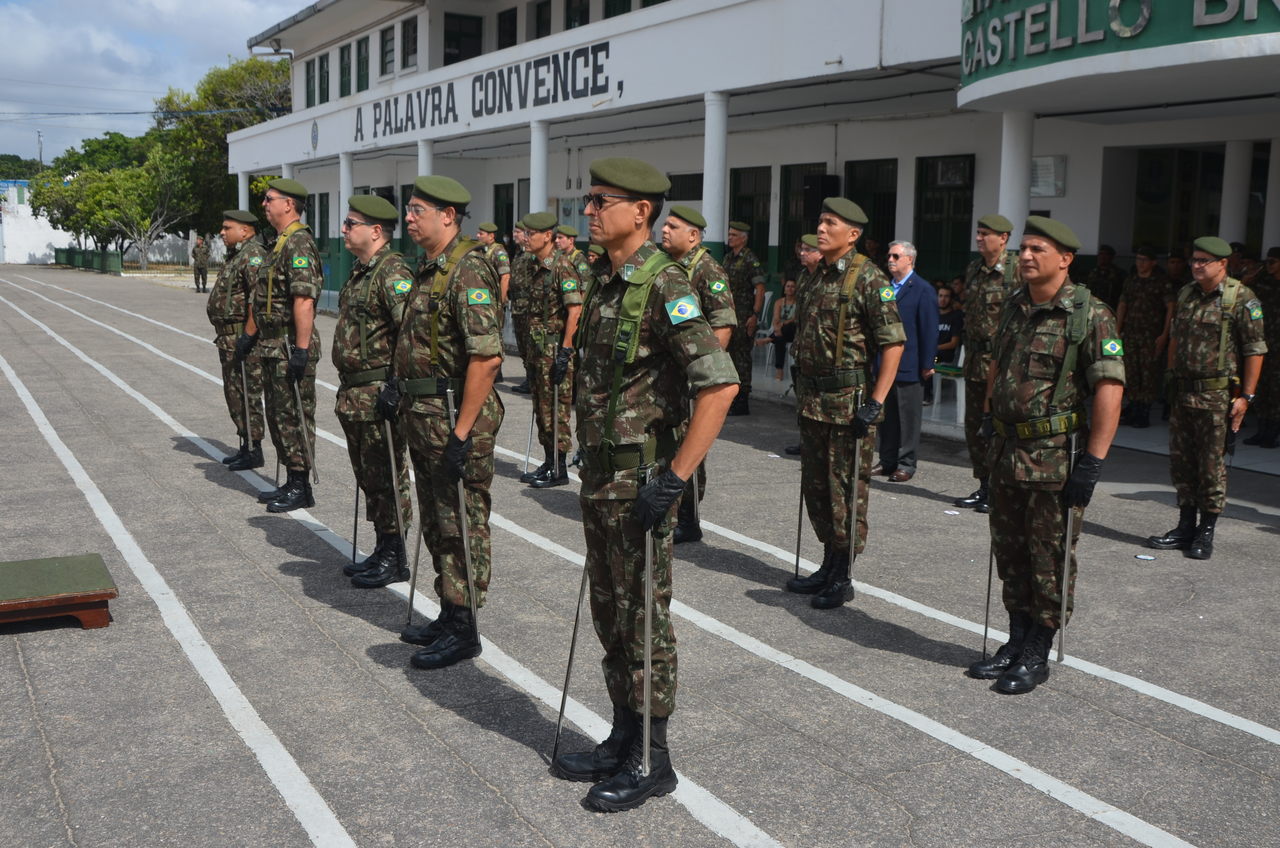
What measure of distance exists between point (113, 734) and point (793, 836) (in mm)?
2655

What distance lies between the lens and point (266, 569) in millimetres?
6965

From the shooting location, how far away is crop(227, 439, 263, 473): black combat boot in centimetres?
988

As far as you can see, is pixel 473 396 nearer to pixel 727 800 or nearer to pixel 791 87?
pixel 727 800

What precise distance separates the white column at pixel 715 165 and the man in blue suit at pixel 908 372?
5503 mm

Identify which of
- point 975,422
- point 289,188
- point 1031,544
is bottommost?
point 1031,544

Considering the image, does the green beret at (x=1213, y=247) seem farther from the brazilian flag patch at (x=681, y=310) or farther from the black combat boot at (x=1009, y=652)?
the brazilian flag patch at (x=681, y=310)

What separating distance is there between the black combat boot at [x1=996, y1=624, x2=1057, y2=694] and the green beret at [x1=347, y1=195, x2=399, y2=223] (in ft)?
13.0

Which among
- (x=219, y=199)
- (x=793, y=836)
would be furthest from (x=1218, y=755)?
(x=219, y=199)

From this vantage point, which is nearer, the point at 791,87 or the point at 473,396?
the point at 473,396

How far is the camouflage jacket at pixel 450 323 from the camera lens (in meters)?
5.22

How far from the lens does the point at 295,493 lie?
8.57 metres

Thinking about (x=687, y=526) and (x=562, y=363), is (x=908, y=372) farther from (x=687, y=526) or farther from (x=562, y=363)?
(x=687, y=526)

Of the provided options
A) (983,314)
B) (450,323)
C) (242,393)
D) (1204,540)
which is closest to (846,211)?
(450,323)

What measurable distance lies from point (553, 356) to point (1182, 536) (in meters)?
4.98
